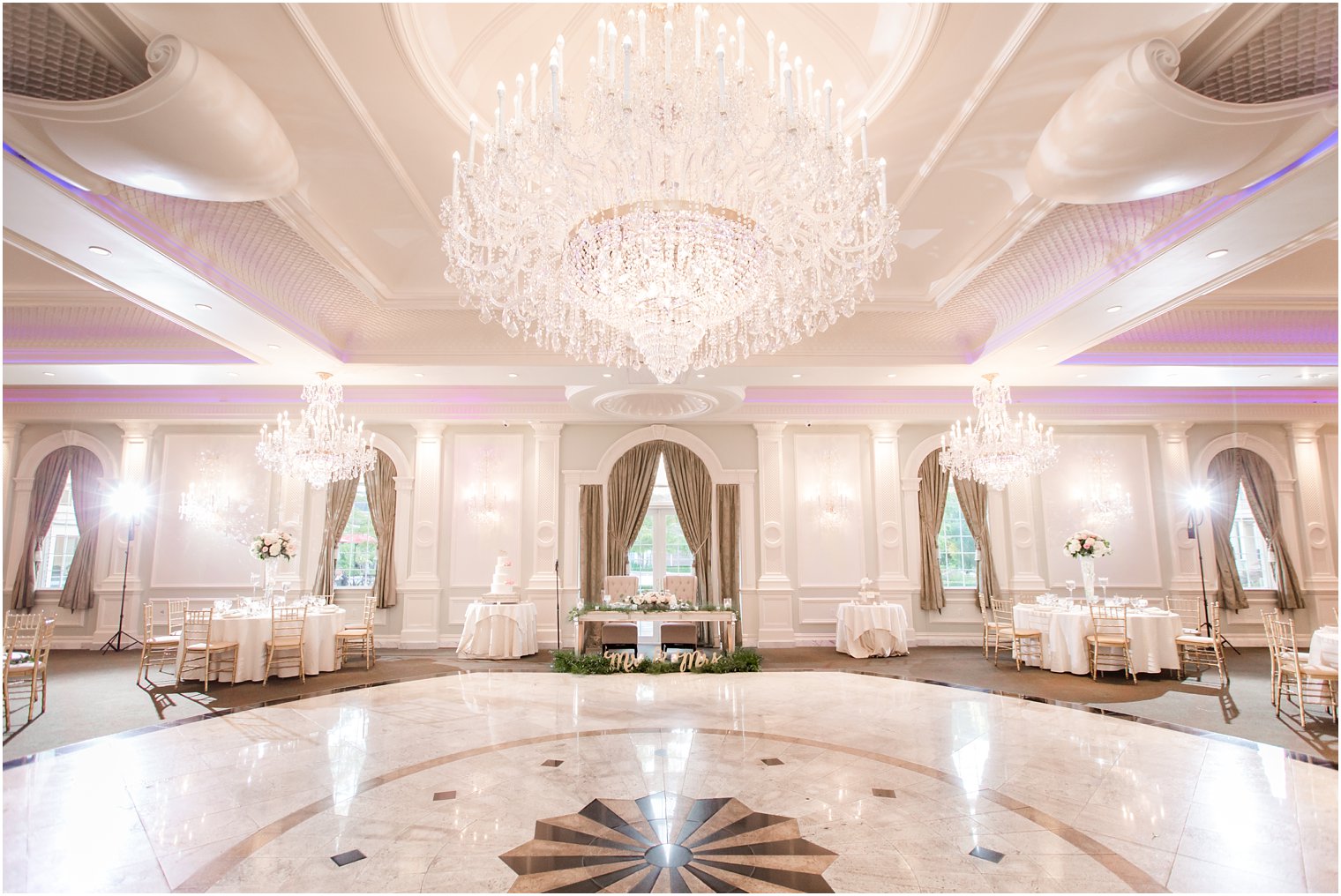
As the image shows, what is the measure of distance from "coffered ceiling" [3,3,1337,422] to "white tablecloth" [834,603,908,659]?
2893mm

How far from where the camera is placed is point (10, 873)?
3.03 metres

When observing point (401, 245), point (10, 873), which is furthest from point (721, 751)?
point (401, 245)

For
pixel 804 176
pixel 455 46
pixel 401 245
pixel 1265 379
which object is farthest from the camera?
pixel 1265 379

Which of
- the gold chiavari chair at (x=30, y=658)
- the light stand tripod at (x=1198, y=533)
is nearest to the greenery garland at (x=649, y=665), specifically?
the gold chiavari chair at (x=30, y=658)

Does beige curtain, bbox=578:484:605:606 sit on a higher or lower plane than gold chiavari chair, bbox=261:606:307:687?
higher

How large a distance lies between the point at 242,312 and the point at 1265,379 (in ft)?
36.4

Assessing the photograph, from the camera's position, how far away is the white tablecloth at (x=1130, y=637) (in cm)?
767

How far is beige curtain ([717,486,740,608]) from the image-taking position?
10.7 m

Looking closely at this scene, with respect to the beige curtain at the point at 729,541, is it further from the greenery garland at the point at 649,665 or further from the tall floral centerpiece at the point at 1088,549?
the tall floral centerpiece at the point at 1088,549

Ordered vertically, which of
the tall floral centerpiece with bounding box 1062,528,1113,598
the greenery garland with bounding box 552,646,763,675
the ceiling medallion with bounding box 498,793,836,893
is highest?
the tall floral centerpiece with bounding box 1062,528,1113,598

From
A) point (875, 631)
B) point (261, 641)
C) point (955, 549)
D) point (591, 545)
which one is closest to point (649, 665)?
point (591, 545)

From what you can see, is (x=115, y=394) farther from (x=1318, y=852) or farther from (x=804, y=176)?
(x=1318, y=852)

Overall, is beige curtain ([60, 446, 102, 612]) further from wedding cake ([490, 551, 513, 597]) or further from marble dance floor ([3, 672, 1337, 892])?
marble dance floor ([3, 672, 1337, 892])

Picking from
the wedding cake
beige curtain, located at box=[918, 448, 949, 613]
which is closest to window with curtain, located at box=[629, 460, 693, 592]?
the wedding cake
